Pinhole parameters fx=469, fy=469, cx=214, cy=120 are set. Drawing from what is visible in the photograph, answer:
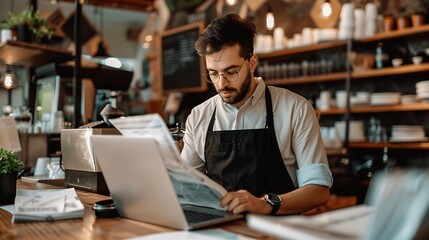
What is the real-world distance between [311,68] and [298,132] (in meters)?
2.84

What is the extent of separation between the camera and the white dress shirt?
72.1 inches

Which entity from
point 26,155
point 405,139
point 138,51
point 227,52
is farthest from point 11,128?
point 138,51

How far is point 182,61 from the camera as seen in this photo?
6.24 metres

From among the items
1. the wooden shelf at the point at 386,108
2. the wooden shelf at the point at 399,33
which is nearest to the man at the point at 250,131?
the wooden shelf at the point at 386,108

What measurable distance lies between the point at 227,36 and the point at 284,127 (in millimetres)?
447

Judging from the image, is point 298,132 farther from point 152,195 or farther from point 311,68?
point 311,68

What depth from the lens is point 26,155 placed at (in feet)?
9.70

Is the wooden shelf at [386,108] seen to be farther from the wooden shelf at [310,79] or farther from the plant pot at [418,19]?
the plant pot at [418,19]

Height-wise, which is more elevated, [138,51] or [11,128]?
[138,51]

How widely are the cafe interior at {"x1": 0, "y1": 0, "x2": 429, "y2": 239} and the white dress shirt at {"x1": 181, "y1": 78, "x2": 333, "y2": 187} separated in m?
0.12

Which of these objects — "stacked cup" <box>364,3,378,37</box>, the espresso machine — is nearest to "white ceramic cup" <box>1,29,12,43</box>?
the espresso machine

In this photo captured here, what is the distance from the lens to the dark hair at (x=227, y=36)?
1.94 m

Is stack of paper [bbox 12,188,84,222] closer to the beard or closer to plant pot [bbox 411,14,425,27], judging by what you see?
the beard

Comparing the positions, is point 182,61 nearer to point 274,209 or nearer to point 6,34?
point 6,34
